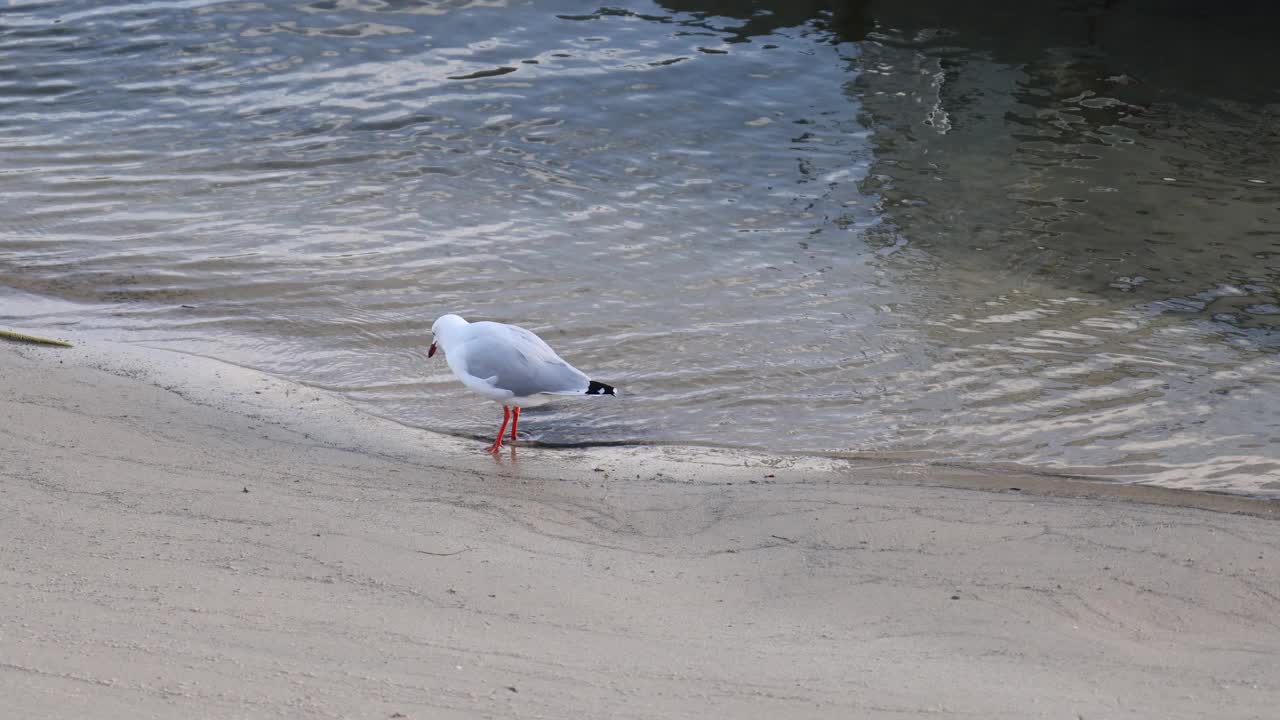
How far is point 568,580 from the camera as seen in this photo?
4.02 metres

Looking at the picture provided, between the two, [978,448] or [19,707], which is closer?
[19,707]

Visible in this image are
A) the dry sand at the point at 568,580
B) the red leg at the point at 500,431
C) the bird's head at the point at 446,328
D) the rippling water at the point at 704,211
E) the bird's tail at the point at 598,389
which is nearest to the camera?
the dry sand at the point at 568,580

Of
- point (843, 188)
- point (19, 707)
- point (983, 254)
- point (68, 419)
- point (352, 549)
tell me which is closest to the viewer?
point (19, 707)

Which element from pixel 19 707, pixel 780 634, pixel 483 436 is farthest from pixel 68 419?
pixel 780 634

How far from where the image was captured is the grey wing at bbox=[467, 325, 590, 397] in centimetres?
555

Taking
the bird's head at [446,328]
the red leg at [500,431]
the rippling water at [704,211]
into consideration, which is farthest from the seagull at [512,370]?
the rippling water at [704,211]

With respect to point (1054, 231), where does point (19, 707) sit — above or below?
above

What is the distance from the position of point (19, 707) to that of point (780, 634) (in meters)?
2.03

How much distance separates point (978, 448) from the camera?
5.60 metres

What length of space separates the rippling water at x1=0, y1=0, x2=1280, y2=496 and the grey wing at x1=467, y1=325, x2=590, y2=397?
427mm

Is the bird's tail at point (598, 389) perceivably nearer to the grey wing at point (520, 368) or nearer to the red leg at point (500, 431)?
the grey wing at point (520, 368)

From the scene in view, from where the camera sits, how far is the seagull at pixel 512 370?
555 centimetres

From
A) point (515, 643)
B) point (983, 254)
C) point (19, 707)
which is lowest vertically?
point (983, 254)

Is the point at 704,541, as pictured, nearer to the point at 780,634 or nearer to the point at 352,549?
the point at 780,634
